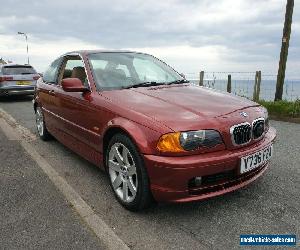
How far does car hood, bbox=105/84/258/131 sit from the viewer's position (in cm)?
322

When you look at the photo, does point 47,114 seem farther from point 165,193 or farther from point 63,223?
point 165,193

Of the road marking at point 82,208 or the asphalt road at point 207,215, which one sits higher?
the asphalt road at point 207,215

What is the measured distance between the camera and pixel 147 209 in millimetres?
3521

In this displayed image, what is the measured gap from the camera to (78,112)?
4422 mm

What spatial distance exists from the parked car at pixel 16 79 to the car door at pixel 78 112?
31.2ft

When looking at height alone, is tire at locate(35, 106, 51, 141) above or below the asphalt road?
above

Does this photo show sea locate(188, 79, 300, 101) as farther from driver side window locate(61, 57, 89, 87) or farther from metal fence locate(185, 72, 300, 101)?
driver side window locate(61, 57, 89, 87)

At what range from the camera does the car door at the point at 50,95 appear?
5.44 metres

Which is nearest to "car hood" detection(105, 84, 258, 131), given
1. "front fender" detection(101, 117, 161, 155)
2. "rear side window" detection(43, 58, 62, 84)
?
"front fender" detection(101, 117, 161, 155)

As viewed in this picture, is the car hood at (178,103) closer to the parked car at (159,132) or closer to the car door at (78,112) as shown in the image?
the parked car at (159,132)

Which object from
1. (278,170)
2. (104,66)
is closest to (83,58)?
(104,66)

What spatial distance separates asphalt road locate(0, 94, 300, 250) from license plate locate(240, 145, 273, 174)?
1.38 feet

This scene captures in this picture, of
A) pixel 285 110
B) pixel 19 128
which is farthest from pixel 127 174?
pixel 285 110

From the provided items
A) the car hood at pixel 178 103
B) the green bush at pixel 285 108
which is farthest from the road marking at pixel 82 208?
the green bush at pixel 285 108
